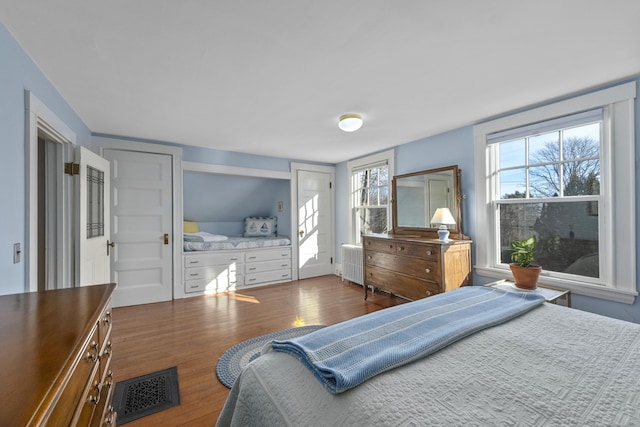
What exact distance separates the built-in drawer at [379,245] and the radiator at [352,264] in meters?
0.68

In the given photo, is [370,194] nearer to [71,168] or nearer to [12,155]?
[71,168]

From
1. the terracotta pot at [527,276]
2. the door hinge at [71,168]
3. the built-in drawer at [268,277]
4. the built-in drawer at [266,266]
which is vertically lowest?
the built-in drawer at [268,277]

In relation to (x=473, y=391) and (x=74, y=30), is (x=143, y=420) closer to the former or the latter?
(x=473, y=391)

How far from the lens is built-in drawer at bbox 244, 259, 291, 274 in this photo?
4.62 metres

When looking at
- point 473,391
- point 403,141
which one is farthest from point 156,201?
point 473,391

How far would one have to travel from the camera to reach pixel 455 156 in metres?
3.33

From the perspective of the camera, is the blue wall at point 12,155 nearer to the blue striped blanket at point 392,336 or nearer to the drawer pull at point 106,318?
the drawer pull at point 106,318

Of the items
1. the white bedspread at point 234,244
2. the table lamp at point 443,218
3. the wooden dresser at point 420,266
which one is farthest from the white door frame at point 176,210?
the table lamp at point 443,218

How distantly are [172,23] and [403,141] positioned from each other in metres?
3.07

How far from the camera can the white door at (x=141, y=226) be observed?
3615 millimetres

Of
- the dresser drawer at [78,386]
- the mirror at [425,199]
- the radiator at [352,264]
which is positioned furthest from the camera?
the radiator at [352,264]

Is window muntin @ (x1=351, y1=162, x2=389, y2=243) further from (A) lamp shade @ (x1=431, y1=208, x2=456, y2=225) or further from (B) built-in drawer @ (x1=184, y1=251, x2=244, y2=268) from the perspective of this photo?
(B) built-in drawer @ (x1=184, y1=251, x2=244, y2=268)

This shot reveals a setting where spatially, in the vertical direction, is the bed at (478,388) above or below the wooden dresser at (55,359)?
below

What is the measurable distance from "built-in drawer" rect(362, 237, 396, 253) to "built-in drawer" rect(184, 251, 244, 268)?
2066 millimetres
